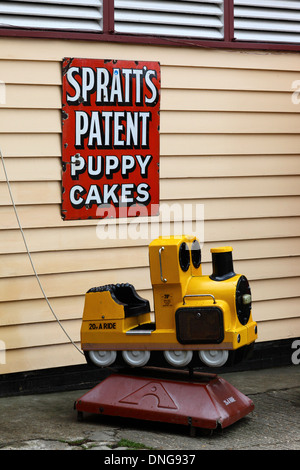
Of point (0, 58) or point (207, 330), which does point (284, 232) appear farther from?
point (0, 58)

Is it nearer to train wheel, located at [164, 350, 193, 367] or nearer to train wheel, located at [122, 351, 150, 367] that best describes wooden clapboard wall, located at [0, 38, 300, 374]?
train wheel, located at [122, 351, 150, 367]

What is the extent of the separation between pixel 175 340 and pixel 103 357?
0.60 meters

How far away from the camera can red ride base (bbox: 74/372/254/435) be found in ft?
18.2

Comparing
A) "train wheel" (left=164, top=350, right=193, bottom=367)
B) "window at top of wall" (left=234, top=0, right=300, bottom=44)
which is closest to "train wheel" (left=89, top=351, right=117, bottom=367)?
"train wheel" (left=164, top=350, right=193, bottom=367)

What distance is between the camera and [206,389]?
5.61 meters

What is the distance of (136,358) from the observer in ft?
19.2

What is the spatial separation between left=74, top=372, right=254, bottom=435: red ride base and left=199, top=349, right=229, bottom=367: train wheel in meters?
0.15

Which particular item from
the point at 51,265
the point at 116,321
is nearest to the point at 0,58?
the point at 51,265

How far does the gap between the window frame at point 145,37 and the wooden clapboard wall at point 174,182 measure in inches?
2.4
